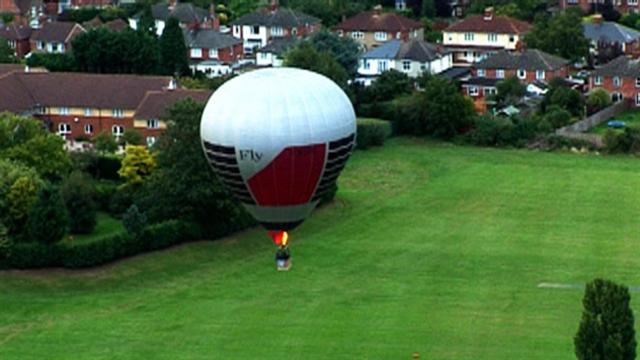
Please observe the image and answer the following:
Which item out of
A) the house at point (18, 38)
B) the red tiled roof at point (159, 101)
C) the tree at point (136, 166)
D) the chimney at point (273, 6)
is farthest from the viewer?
the chimney at point (273, 6)

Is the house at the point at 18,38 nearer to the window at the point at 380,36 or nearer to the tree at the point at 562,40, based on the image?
the window at the point at 380,36

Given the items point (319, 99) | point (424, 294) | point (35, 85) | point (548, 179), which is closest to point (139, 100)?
point (35, 85)

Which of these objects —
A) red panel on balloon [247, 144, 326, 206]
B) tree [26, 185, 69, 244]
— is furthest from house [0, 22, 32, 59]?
red panel on balloon [247, 144, 326, 206]

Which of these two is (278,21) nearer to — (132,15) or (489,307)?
(132,15)

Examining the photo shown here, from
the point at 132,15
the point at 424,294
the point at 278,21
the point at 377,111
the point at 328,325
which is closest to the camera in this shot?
the point at 328,325

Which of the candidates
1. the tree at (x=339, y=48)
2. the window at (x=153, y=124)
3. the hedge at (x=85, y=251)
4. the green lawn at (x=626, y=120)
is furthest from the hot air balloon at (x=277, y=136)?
the tree at (x=339, y=48)

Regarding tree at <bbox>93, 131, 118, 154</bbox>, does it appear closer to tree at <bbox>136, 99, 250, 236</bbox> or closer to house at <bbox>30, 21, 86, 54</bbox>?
tree at <bbox>136, 99, 250, 236</bbox>

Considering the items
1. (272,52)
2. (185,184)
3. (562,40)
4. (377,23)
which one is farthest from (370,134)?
(377,23)
